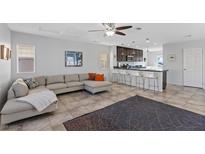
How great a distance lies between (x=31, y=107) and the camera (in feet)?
8.64

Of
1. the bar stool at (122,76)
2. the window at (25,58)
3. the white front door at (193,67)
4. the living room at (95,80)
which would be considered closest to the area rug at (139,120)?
the living room at (95,80)

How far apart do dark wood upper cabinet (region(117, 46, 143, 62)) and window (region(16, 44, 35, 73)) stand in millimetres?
5459

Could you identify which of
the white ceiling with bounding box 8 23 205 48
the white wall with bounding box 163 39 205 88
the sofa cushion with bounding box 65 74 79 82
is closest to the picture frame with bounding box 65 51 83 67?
the sofa cushion with bounding box 65 74 79 82

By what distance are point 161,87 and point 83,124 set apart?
428 centimetres

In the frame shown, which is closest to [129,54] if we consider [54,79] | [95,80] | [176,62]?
[176,62]

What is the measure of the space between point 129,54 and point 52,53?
608cm

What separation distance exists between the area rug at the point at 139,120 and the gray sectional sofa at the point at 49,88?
0.97 m

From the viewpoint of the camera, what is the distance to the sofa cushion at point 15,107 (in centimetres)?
236

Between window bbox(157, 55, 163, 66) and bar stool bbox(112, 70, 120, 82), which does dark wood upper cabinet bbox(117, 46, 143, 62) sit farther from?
window bbox(157, 55, 163, 66)

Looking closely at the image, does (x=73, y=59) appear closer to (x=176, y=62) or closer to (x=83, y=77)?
(x=83, y=77)
